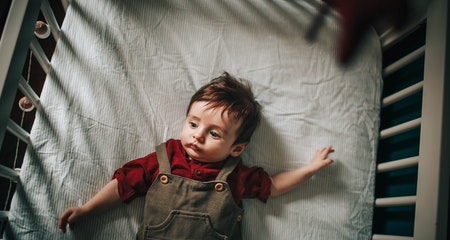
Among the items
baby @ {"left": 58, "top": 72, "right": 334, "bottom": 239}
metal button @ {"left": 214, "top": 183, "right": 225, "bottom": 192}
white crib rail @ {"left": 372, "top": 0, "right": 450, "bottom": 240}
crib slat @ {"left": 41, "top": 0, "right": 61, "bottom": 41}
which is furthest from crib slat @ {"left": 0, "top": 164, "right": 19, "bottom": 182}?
white crib rail @ {"left": 372, "top": 0, "right": 450, "bottom": 240}

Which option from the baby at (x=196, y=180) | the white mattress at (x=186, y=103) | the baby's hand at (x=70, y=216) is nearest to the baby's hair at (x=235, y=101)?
the baby at (x=196, y=180)

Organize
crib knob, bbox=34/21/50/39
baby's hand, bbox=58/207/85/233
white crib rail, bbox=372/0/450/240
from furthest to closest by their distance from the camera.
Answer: crib knob, bbox=34/21/50/39, baby's hand, bbox=58/207/85/233, white crib rail, bbox=372/0/450/240

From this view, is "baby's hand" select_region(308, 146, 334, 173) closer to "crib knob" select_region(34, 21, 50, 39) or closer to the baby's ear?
the baby's ear

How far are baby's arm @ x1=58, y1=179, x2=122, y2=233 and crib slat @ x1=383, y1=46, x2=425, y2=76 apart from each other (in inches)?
35.4

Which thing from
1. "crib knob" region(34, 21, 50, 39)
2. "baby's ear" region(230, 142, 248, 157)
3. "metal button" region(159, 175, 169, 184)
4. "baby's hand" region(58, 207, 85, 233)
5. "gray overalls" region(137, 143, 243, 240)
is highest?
"crib knob" region(34, 21, 50, 39)

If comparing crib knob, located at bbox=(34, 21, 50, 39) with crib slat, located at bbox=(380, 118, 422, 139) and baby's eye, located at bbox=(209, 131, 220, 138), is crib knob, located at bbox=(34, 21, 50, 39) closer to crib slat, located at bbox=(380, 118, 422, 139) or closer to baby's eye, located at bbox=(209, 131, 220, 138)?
baby's eye, located at bbox=(209, 131, 220, 138)

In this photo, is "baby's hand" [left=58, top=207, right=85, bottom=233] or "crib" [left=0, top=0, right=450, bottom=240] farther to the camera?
"baby's hand" [left=58, top=207, right=85, bottom=233]

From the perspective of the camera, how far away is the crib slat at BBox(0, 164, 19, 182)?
0.74m

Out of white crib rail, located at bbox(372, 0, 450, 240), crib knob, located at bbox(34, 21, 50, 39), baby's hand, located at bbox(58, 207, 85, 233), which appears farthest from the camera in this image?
crib knob, located at bbox(34, 21, 50, 39)

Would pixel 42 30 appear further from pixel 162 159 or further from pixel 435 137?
pixel 435 137

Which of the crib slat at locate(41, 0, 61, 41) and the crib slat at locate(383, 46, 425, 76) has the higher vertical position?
the crib slat at locate(383, 46, 425, 76)

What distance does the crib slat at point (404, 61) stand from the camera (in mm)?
922

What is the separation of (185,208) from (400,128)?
2.12ft

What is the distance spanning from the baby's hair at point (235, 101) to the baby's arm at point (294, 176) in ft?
0.51
